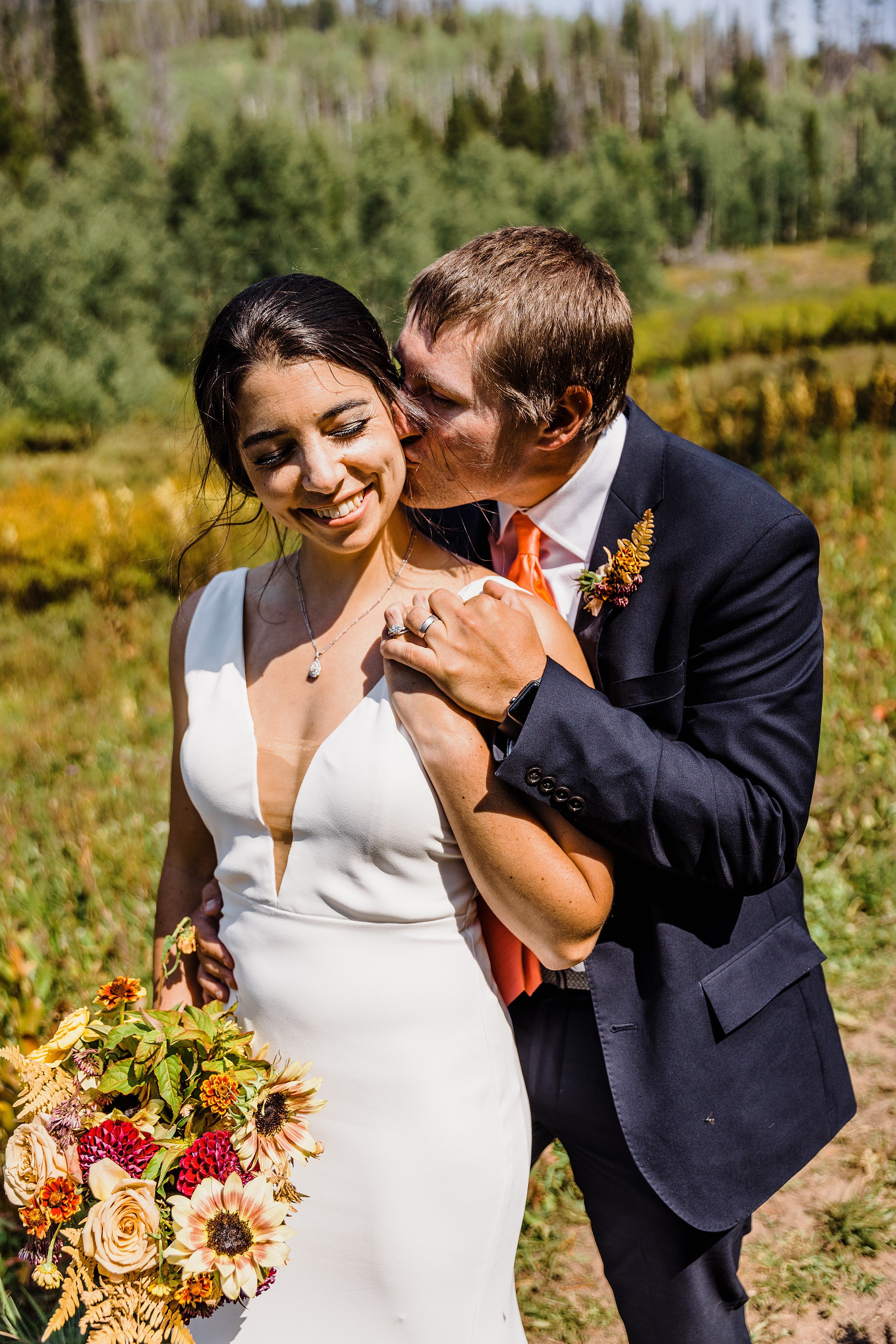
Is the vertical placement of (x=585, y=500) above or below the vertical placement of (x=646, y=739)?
above

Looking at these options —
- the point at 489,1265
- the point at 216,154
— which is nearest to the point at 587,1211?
the point at 489,1265

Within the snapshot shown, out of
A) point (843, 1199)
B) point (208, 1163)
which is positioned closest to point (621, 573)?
point (208, 1163)

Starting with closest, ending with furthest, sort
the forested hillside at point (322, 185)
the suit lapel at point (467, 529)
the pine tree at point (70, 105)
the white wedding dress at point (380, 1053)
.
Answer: the white wedding dress at point (380, 1053) < the suit lapel at point (467, 529) < the forested hillside at point (322, 185) < the pine tree at point (70, 105)

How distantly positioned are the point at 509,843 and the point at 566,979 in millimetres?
564

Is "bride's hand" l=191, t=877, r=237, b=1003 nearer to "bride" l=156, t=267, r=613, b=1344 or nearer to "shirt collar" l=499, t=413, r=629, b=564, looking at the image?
"bride" l=156, t=267, r=613, b=1344

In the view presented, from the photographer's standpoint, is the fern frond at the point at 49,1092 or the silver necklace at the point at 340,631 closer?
the fern frond at the point at 49,1092

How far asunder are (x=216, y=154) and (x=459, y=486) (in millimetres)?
30494

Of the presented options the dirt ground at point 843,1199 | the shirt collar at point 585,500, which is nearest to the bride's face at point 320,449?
the shirt collar at point 585,500

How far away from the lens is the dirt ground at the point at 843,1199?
280cm

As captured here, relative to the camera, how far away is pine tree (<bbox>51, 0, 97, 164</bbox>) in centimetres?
3541

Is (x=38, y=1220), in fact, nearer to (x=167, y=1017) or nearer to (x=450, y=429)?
(x=167, y=1017)

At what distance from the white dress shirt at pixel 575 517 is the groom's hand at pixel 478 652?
1.03 ft

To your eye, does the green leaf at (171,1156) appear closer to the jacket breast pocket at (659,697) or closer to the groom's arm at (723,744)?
the groom's arm at (723,744)

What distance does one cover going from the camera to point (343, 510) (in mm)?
1823
